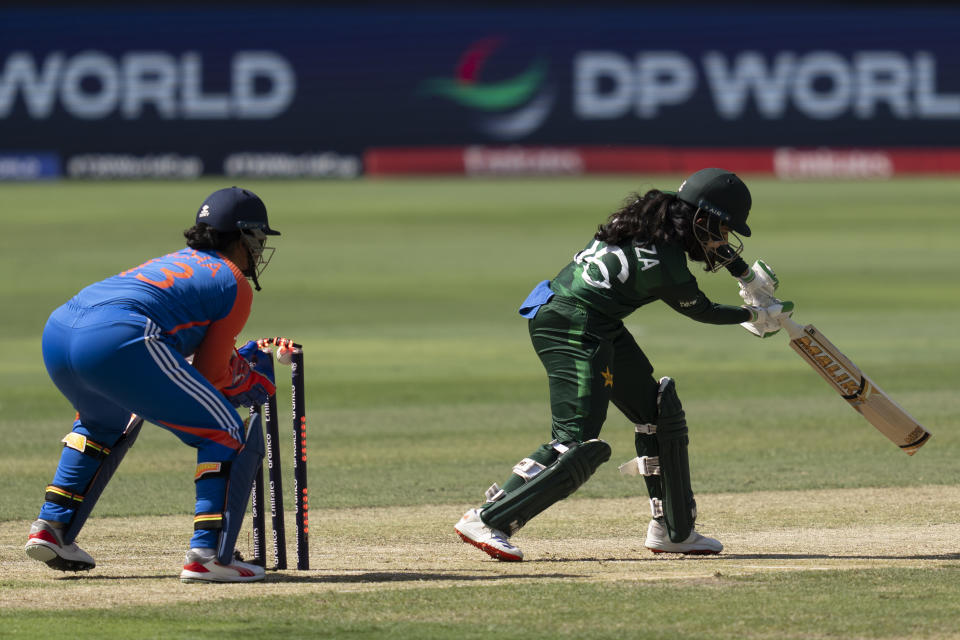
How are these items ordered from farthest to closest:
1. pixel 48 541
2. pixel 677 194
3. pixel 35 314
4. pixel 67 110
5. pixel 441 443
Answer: pixel 67 110
pixel 35 314
pixel 441 443
pixel 677 194
pixel 48 541

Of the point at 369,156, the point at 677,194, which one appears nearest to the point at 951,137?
the point at 369,156

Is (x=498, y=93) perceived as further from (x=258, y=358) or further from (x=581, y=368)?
(x=258, y=358)

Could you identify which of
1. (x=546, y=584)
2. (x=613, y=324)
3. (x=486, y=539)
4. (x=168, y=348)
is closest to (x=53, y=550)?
(x=168, y=348)

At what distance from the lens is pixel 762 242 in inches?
1156

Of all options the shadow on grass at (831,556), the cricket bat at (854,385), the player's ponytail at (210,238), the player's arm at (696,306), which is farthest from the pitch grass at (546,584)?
the player's ponytail at (210,238)

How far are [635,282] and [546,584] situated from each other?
145 cm

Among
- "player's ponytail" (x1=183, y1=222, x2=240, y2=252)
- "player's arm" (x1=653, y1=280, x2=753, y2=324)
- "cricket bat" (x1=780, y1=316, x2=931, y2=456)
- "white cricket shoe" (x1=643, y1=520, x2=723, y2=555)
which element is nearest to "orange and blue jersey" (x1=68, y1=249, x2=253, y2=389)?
"player's ponytail" (x1=183, y1=222, x2=240, y2=252)

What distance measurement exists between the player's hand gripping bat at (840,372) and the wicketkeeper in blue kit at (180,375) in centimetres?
236

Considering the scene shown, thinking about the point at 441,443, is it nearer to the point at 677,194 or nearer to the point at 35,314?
the point at 677,194

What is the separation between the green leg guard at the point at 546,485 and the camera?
285 inches

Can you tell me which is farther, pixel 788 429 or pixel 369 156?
pixel 369 156

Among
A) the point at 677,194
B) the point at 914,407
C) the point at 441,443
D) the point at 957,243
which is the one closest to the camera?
the point at 677,194

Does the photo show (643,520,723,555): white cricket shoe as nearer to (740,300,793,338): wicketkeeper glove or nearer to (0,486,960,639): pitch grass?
(0,486,960,639): pitch grass

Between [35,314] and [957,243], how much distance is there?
16566 mm
